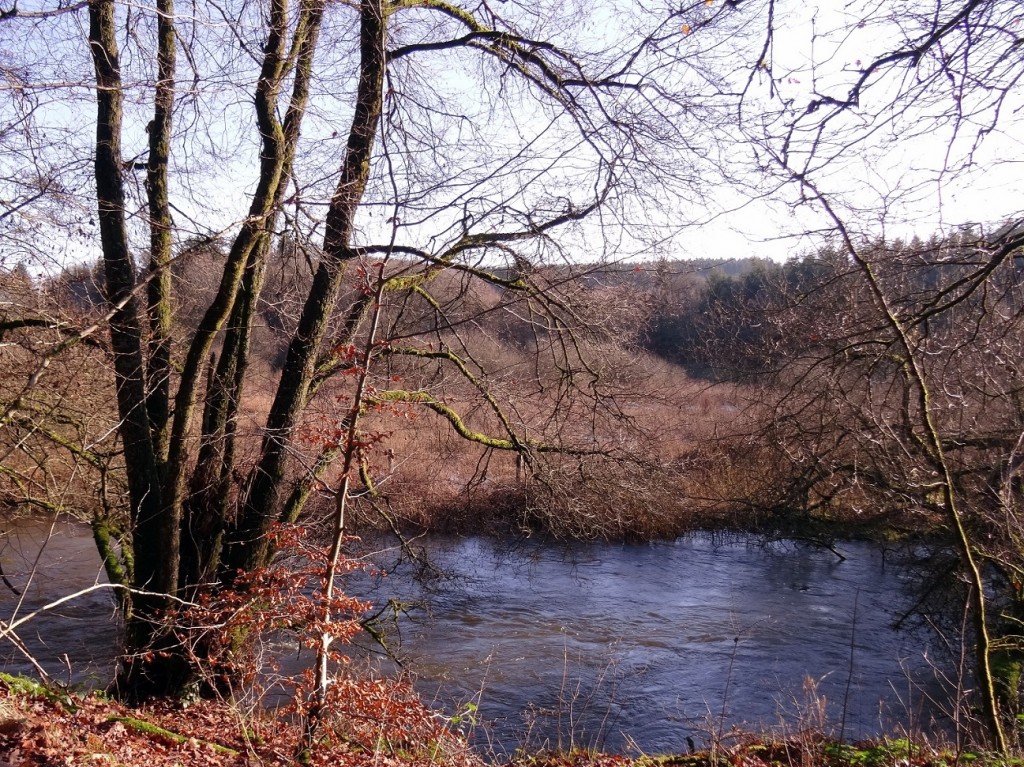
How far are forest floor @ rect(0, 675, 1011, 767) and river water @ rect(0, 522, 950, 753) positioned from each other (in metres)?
1.23

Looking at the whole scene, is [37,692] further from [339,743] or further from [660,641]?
[660,641]

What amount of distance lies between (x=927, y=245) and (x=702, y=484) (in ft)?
30.3

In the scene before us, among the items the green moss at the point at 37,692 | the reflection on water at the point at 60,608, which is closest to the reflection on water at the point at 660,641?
the green moss at the point at 37,692

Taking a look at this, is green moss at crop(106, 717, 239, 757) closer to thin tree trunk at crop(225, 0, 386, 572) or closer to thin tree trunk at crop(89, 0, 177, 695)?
thin tree trunk at crop(89, 0, 177, 695)

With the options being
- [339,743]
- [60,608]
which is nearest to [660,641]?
[339,743]

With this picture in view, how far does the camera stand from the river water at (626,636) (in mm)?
8250

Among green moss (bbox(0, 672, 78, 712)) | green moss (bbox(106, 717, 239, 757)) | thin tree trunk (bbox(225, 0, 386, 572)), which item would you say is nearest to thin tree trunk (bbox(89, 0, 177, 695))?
thin tree trunk (bbox(225, 0, 386, 572))

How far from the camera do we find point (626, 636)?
10.5 m

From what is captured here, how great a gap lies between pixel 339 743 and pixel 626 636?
6.20 metres

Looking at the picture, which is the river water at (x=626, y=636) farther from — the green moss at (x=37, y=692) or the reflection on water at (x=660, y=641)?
the green moss at (x=37, y=692)

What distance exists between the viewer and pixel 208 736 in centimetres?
573

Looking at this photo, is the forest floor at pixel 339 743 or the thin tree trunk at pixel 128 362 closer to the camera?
the forest floor at pixel 339 743

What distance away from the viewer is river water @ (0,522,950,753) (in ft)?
27.1

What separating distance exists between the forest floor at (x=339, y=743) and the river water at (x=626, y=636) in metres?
1.23
